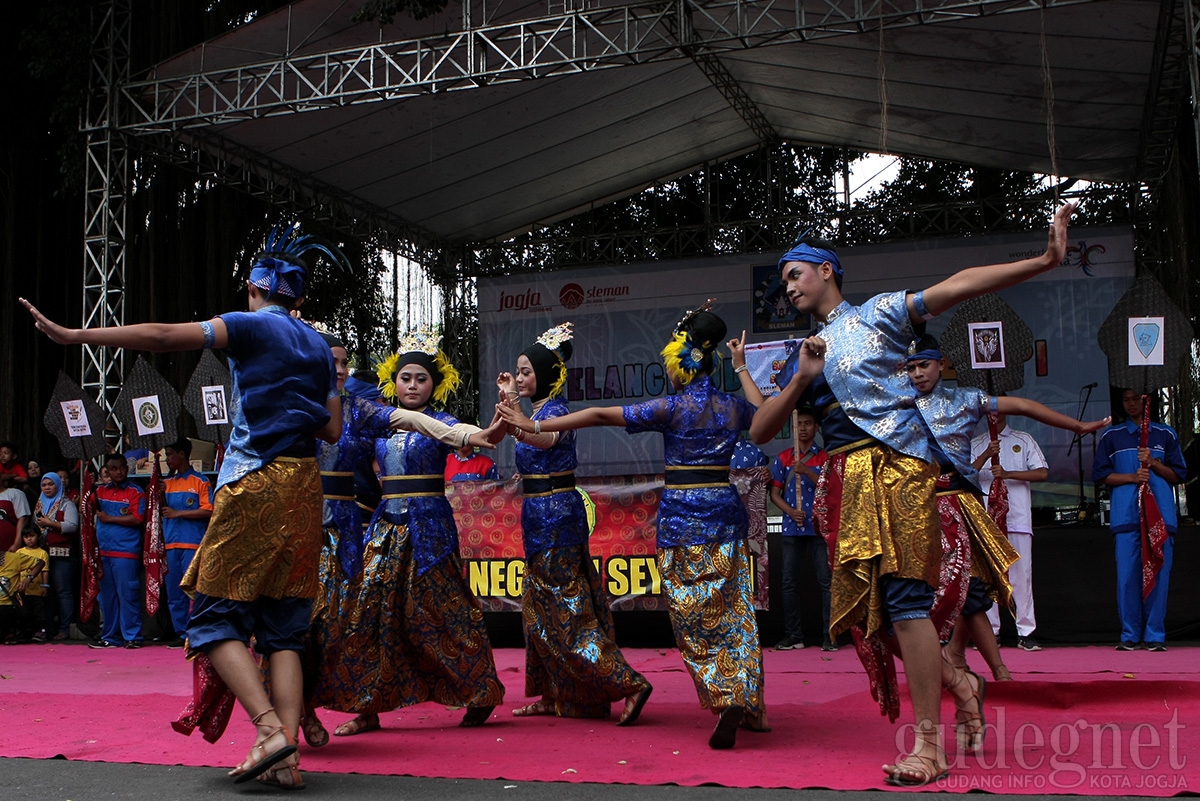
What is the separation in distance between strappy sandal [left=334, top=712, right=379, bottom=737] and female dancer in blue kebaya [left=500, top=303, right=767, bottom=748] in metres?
1.29

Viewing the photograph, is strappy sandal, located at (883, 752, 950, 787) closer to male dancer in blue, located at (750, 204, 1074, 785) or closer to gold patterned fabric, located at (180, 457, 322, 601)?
male dancer in blue, located at (750, 204, 1074, 785)

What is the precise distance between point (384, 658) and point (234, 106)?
756 cm

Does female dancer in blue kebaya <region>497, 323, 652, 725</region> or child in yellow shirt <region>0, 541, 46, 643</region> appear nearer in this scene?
female dancer in blue kebaya <region>497, 323, 652, 725</region>

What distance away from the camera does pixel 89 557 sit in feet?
29.6

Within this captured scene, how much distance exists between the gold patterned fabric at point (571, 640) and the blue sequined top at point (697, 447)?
20.6 inches

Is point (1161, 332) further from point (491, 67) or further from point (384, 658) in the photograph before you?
point (491, 67)

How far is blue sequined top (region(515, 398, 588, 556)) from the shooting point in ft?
15.7

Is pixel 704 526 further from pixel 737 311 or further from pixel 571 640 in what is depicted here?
pixel 737 311

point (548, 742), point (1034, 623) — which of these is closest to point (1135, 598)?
point (1034, 623)

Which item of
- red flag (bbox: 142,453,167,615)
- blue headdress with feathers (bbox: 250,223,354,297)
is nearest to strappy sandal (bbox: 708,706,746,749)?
blue headdress with feathers (bbox: 250,223,354,297)

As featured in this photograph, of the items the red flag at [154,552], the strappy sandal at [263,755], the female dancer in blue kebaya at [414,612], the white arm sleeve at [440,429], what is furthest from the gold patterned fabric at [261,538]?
the red flag at [154,552]

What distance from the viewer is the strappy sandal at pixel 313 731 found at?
4.09 m

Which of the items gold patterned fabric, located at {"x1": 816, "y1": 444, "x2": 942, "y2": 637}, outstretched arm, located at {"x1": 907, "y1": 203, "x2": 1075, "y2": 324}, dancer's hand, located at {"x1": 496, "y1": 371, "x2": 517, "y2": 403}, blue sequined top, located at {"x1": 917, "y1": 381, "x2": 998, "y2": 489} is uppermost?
outstretched arm, located at {"x1": 907, "y1": 203, "x2": 1075, "y2": 324}

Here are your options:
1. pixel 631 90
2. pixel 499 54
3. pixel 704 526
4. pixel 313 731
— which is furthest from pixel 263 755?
pixel 631 90
